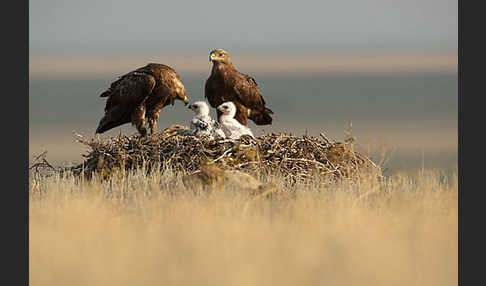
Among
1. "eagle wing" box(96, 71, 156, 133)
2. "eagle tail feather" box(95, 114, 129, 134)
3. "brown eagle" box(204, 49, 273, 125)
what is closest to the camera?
"eagle wing" box(96, 71, 156, 133)

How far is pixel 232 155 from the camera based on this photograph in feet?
38.6

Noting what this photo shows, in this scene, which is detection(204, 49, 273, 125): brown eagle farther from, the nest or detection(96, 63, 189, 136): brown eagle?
the nest

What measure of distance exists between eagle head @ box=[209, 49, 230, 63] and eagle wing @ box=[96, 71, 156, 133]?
48.4 inches

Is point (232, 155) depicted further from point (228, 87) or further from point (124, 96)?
point (228, 87)

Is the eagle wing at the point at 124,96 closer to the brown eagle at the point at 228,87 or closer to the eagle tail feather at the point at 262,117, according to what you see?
the brown eagle at the point at 228,87

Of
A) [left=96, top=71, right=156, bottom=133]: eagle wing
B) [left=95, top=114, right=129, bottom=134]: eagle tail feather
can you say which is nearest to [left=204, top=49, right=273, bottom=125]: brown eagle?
[left=96, top=71, right=156, bottom=133]: eagle wing

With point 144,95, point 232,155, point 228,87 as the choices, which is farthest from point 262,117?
point 232,155

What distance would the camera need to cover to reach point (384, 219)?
9.09 metres

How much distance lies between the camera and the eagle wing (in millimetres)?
13070

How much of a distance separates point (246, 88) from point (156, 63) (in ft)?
5.64

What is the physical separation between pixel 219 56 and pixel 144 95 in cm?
162

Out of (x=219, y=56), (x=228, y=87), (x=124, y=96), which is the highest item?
(x=219, y=56)

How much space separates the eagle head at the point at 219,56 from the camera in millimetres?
13859

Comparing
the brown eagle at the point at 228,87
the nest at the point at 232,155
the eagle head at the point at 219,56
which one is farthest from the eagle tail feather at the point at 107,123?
the eagle head at the point at 219,56
